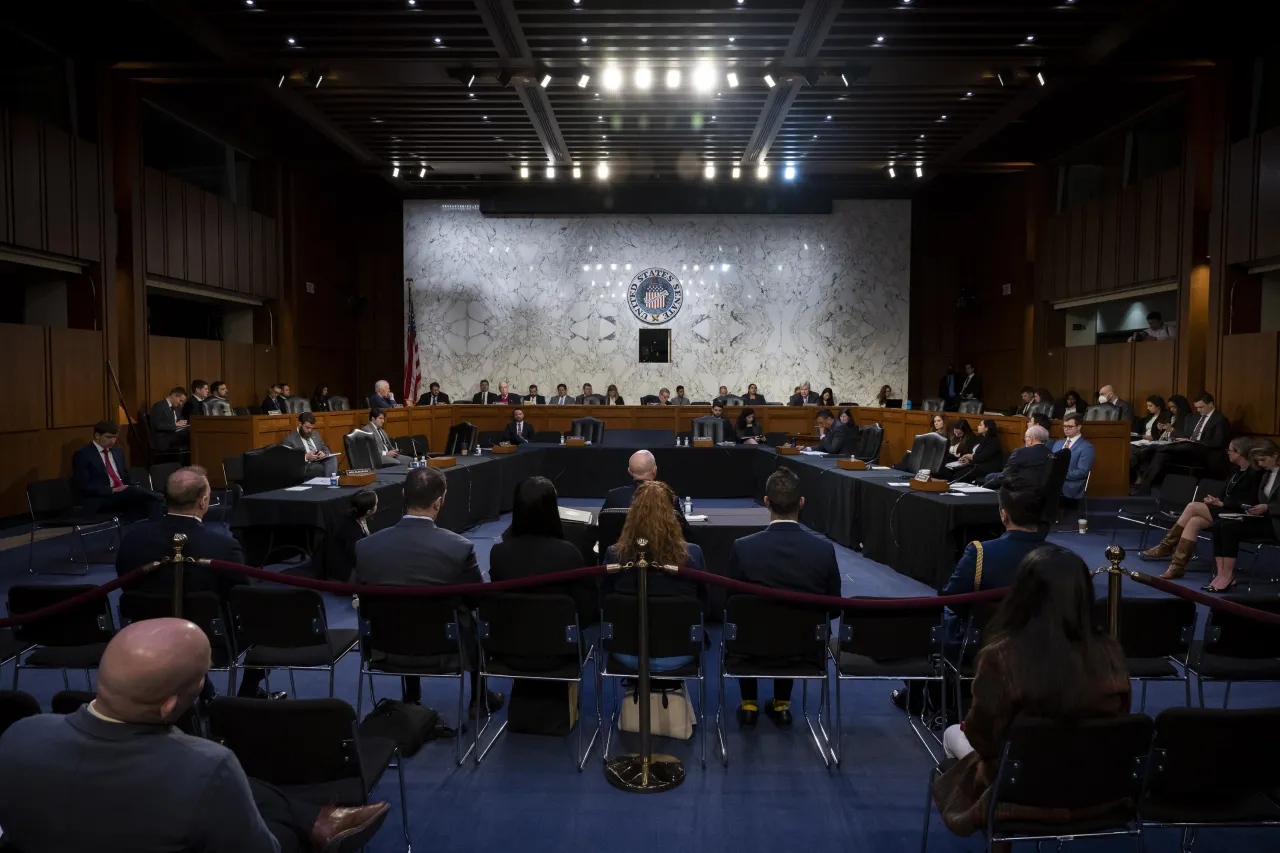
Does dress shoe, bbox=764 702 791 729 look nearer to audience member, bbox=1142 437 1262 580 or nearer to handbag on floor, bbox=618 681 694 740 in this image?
handbag on floor, bbox=618 681 694 740

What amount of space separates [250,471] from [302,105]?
19.7 feet

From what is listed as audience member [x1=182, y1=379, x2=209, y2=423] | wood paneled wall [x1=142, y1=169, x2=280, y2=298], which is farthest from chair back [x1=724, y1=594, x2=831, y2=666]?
A: wood paneled wall [x1=142, y1=169, x2=280, y2=298]

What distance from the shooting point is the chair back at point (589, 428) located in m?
12.0

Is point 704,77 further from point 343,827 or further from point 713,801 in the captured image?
point 343,827

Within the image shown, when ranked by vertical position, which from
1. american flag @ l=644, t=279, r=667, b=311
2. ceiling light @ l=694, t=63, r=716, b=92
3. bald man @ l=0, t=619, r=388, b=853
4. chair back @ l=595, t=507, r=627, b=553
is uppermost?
ceiling light @ l=694, t=63, r=716, b=92

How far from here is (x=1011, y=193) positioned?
15125 mm

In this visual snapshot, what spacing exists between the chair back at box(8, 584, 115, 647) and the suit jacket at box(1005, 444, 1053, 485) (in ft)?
20.8

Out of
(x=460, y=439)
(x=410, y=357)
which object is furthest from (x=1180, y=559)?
(x=410, y=357)

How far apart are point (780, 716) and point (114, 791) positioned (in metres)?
2.84

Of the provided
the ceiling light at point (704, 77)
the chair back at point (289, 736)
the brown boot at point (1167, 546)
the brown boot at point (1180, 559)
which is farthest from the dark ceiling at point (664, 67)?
the chair back at point (289, 736)

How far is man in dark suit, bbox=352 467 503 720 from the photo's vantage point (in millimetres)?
3486

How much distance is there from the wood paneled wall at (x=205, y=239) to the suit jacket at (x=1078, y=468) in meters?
11.1

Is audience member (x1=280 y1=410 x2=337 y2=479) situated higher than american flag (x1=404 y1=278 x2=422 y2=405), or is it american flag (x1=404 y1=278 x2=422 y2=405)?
american flag (x1=404 y1=278 x2=422 y2=405)

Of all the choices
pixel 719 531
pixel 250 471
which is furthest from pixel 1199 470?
pixel 250 471
